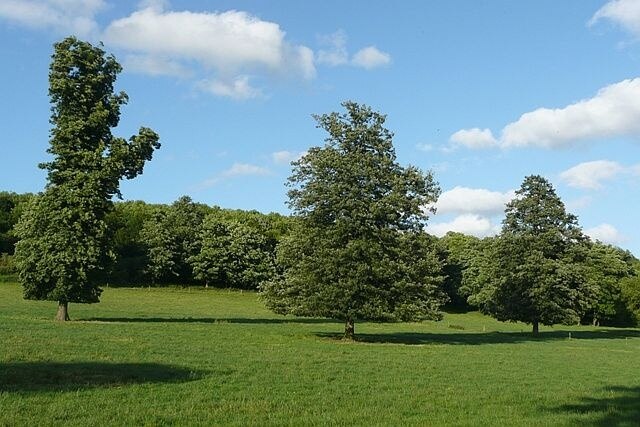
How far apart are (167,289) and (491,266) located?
53541mm

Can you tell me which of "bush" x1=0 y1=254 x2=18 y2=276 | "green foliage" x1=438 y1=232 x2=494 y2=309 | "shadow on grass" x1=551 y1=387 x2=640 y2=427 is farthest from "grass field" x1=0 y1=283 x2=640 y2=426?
"green foliage" x1=438 y1=232 x2=494 y2=309

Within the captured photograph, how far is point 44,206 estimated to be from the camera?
42281mm

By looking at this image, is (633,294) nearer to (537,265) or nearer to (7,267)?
(537,265)

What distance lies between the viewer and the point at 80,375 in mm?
18781

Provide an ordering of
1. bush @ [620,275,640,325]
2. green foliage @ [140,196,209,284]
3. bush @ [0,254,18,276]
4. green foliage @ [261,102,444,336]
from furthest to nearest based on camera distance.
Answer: green foliage @ [140,196,209,284], bush @ [0,254,18,276], bush @ [620,275,640,325], green foliage @ [261,102,444,336]

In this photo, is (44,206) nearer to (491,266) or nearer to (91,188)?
(91,188)

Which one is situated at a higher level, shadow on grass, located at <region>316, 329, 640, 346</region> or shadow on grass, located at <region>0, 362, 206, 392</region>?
shadow on grass, located at <region>0, 362, 206, 392</region>

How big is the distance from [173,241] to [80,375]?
88252 millimetres

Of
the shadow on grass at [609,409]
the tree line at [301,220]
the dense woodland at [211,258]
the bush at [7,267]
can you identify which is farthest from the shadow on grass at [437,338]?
the bush at [7,267]

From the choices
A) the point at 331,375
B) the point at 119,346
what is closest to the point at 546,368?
the point at 331,375

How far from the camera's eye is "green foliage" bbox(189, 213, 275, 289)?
10512 centimetres

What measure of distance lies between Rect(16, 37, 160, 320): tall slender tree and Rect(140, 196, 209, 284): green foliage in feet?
193

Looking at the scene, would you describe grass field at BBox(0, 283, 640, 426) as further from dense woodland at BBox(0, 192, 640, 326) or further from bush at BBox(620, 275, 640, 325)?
dense woodland at BBox(0, 192, 640, 326)

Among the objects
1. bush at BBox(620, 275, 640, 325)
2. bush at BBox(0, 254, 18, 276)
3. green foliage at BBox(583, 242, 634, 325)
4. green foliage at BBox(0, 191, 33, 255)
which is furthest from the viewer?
green foliage at BBox(0, 191, 33, 255)
